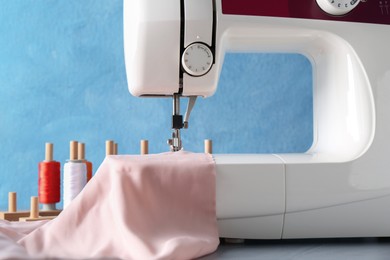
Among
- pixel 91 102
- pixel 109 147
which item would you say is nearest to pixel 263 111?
pixel 91 102

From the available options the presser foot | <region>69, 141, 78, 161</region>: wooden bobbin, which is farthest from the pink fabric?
<region>69, 141, 78, 161</region>: wooden bobbin

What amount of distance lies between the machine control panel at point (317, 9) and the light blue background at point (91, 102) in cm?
123

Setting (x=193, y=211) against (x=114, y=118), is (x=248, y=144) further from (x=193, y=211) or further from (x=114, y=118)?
(x=193, y=211)

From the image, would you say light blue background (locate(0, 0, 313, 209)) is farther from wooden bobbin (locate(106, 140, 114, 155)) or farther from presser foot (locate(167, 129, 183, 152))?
presser foot (locate(167, 129, 183, 152))

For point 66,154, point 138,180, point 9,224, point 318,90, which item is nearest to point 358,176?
point 318,90

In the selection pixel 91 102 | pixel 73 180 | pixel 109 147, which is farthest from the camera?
pixel 91 102

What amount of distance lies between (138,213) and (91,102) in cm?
148

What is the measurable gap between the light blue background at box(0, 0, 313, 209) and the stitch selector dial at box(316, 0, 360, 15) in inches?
49.0

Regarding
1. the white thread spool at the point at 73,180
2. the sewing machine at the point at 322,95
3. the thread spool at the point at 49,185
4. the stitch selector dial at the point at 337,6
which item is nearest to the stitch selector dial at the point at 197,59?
the sewing machine at the point at 322,95

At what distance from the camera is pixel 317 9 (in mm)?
1122

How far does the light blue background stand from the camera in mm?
2332

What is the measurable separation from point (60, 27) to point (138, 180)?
1566mm

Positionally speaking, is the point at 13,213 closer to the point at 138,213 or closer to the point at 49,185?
the point at 49,185

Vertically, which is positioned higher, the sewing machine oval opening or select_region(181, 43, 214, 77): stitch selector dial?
select_region(181, 43, 214, 77): stitch selector dial
